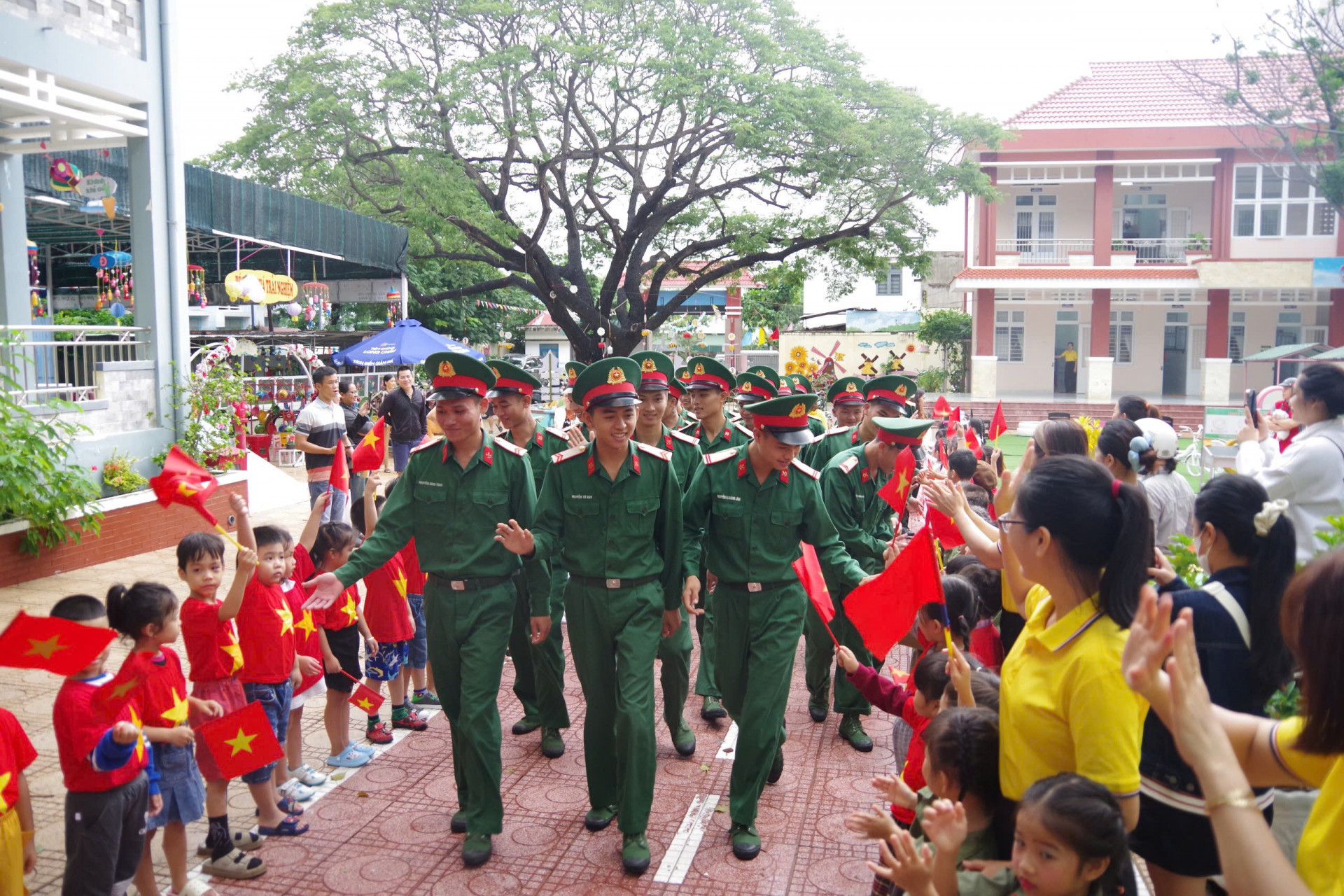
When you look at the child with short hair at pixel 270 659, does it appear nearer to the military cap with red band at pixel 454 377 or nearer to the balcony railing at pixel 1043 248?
the military cap with red band at pixel 454 377

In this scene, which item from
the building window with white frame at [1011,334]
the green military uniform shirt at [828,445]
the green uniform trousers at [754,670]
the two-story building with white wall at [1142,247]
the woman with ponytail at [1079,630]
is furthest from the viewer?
the building window with white frame at [1011,334]

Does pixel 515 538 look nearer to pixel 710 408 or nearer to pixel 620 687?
pixel 620 687

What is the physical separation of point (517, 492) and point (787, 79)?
17.4 metres

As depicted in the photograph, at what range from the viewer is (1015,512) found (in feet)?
8.38

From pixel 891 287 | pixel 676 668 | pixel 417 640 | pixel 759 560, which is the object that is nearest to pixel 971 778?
pixel 759 560

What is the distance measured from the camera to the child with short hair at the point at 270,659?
14.4ft

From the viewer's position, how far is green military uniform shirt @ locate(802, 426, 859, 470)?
7.21 m

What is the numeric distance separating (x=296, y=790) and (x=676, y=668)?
6.39ft

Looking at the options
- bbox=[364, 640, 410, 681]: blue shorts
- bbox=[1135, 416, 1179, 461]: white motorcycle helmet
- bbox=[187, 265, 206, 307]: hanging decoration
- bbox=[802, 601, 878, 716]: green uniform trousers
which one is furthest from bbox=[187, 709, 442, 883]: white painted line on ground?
bbox=[187, 265, 206, 307]: hanging decoration

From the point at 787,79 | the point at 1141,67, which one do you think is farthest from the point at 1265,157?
the point at 787,79

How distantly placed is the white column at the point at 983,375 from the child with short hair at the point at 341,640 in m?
28.5

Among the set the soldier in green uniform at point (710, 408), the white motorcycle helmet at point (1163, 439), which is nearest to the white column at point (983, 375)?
the soldier in green uniform at point (710, 408)

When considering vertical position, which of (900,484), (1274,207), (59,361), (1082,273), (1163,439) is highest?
(1274,207)

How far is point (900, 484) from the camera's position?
495 centimetres
